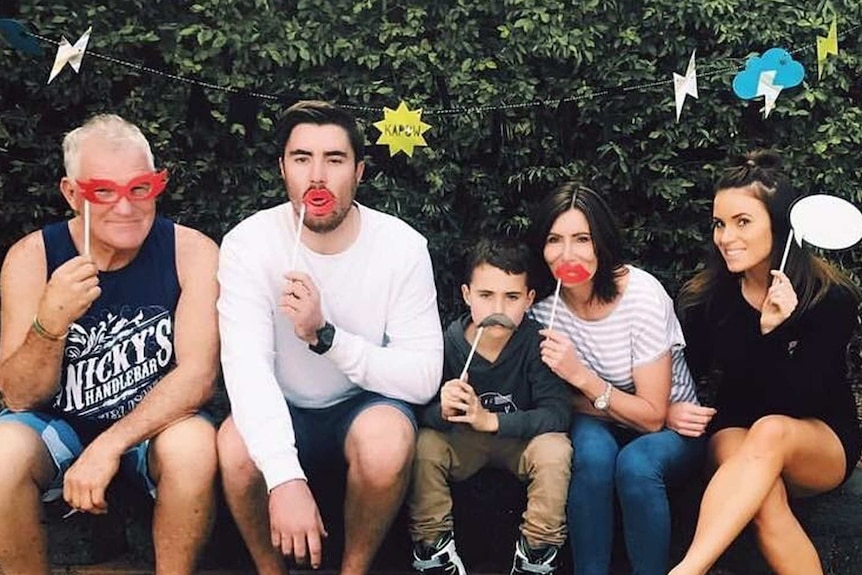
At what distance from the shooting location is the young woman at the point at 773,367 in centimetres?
296

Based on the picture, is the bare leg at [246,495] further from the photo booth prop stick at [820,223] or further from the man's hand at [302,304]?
the photo booth prop stick at [820,223]

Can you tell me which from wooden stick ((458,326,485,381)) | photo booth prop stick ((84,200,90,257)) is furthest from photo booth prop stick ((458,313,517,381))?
photo booth prop stick ((84,200,90,257))

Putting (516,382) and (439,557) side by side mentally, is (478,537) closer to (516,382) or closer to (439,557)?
(439,557)

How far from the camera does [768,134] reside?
165 inches

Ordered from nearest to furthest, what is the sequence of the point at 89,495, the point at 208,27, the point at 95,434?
the point at 89,495 < the point at 95,434 < the point at 208,27

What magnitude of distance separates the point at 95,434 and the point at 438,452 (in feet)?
3.06

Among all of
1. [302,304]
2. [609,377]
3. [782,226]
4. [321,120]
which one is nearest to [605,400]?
[609,377]

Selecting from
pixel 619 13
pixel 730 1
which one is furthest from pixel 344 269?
pixel 730 1

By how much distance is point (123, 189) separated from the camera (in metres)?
2.99

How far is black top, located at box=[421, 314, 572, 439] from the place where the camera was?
315cm

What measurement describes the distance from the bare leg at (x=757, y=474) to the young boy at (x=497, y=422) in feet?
1.22

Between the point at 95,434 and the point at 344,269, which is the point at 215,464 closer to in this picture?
the point at 95,434

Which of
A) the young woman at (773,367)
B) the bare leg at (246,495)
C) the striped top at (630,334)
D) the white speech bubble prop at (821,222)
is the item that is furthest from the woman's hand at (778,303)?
the bare leg at (246,495)

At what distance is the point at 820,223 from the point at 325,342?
136 centimetres
